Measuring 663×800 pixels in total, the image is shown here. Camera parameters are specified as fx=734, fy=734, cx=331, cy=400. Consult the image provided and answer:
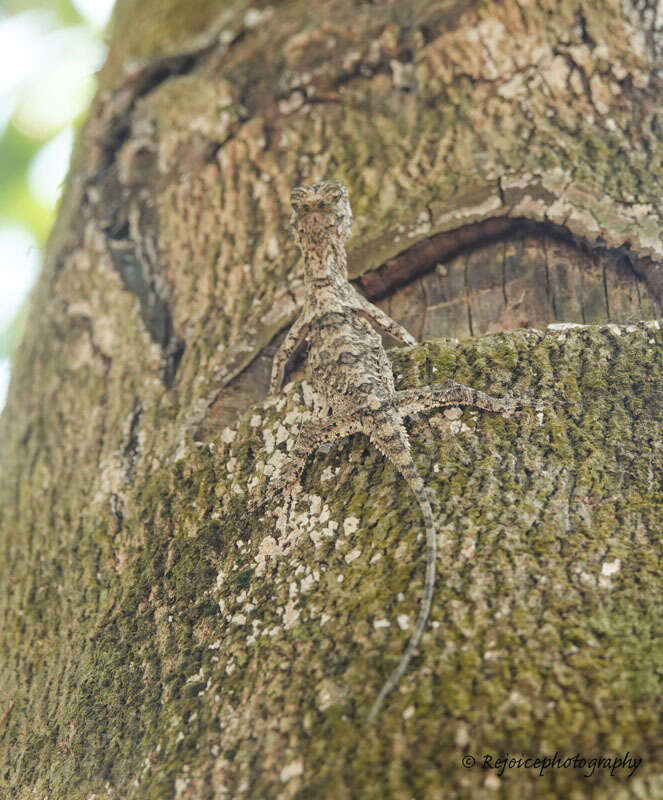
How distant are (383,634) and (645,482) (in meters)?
1.13

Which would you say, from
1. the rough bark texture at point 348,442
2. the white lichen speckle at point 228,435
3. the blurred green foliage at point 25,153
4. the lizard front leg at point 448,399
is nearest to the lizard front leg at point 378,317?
the rough bark texture at point 348,442

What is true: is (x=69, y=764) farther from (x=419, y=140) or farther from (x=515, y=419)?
(x=419, y=140)

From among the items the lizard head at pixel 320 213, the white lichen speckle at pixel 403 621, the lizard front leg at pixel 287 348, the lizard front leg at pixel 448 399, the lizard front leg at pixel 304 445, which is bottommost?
the white lichen speckle at pixel 403 621

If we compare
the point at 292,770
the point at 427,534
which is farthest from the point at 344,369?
the point at 292,770

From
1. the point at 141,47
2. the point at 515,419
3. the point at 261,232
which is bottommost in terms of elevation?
the point at 515,419

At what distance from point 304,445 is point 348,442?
0.20 m

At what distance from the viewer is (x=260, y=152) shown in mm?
4484

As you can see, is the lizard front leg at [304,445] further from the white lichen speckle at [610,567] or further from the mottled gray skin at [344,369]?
the white lichen speckle at [610,567]

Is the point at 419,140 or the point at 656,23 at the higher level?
the point at 656,23

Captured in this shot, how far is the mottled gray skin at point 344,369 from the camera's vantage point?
2.88 meters

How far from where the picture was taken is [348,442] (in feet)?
10.6

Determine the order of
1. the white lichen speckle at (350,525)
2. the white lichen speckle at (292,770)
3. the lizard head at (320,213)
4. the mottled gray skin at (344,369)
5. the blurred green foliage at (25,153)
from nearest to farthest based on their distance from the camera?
1. the white lichen speckle at (292,770)
2. the white lichen speckle at (350,525)
3. the mottled gray skin at (344,369)
4. the lizard head at (320,213)
5. the blurred green foliage at (25,153)

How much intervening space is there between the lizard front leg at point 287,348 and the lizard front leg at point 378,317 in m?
0.31

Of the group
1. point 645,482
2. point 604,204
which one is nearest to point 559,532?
point 645,482
